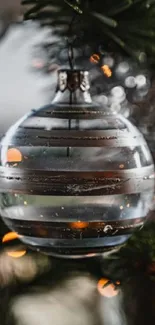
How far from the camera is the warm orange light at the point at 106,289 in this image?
67cm

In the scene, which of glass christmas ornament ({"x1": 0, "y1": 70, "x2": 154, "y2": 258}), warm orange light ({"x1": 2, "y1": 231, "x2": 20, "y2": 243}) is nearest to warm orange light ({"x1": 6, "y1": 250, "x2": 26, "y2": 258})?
warm orange light ({"x1": 2, "y1": 231, "x2": 20, "y2": 243})

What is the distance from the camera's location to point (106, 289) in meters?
0.70

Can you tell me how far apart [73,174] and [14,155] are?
0.05 m

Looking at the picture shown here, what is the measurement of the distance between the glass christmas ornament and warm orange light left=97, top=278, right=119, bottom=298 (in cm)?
13

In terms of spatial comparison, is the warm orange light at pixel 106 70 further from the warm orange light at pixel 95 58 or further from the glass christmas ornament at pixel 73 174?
the glass christmas ornament at pixel 73 174

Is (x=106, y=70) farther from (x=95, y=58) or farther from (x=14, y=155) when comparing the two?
(x=14, y=155)

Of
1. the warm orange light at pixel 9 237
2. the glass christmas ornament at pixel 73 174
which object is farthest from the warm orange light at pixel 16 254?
the glass christmas ornament at pixel 73 174

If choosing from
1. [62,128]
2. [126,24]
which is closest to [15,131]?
[62,128]

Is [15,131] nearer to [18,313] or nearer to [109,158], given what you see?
[109,158]

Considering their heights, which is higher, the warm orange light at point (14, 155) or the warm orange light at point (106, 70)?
the warm orange light at point (106, 70)

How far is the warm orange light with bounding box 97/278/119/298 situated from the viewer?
2.19ft

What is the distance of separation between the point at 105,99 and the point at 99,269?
173 mm

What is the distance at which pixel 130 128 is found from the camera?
21.1 inches

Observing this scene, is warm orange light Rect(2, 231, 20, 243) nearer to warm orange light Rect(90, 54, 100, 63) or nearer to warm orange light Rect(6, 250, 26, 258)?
warm orange light Rect(6, 250, 26, 258)
